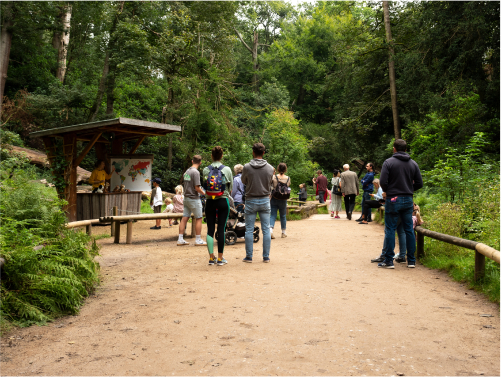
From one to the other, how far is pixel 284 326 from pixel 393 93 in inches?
923

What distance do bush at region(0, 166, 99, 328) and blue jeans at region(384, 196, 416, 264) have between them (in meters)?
4.52

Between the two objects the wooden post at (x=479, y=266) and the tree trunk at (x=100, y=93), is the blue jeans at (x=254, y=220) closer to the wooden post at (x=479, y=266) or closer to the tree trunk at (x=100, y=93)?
the wooden post at (x=479, y=266)

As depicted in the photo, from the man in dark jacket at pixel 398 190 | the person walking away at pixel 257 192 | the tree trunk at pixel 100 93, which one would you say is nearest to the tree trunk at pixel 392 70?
the tree trunk at pixel 100 93

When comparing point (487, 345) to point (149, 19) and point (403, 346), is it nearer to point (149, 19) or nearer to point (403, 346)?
point (403, 346)

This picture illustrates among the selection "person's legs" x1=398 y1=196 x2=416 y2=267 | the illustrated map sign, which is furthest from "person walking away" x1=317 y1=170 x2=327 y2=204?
"person's legs" x1=398 y1=196 x2=416 y2=267

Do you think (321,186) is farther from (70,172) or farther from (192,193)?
(192,193)

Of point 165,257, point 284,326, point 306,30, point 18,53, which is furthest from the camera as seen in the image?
point 306,30

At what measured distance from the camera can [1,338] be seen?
407 centimetres

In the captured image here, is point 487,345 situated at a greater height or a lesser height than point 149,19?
lesser

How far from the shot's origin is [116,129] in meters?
13.4

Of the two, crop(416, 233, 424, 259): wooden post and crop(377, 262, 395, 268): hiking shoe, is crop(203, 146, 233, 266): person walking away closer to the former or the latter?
crop(377, 262, 395, 268): hiking shoe

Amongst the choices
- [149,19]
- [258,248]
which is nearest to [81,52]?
[149,19]

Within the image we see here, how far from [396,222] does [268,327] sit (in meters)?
3.76

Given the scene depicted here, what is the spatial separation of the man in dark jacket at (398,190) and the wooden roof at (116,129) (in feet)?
25.4
